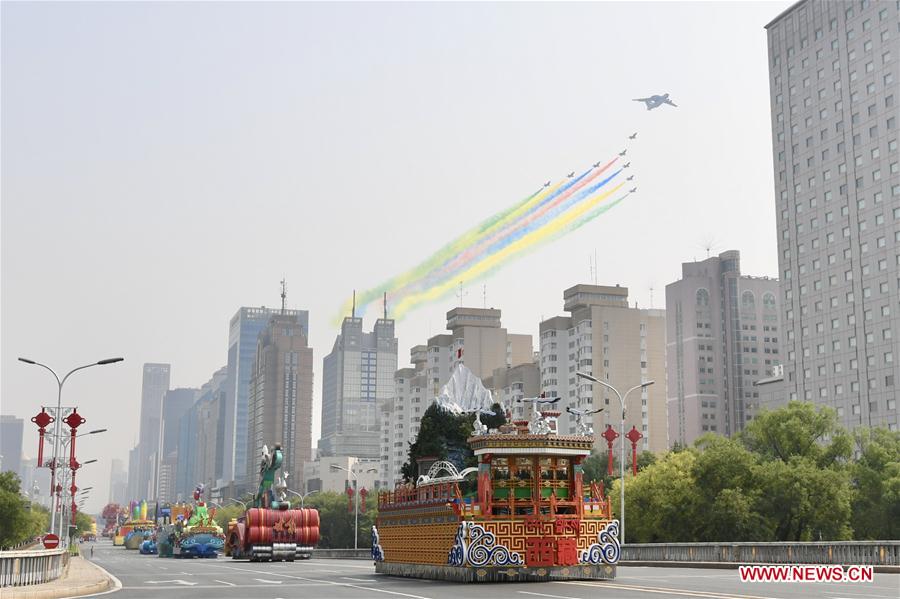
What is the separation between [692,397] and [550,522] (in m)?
152

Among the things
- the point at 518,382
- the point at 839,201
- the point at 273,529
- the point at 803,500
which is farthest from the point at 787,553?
the point at 518,382

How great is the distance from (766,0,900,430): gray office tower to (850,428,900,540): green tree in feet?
140

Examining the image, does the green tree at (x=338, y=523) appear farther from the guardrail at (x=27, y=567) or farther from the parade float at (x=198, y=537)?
the guardrail at (x=27, y=567)

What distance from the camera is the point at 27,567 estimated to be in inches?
997

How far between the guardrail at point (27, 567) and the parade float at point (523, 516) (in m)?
11.1

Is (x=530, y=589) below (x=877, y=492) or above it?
below

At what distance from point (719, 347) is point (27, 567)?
162m

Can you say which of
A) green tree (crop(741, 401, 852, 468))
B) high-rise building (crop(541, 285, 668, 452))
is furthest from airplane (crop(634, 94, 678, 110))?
high-rise building (crop(541, 285, 668, 452))

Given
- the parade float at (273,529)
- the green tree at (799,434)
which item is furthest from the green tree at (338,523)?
the green tree at (799,434)

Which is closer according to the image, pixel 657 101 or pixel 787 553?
pixel 787 553

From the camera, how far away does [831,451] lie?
6575 centimetres

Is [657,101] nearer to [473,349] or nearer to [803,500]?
[803,500]

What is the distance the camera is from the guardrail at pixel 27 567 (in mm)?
23312

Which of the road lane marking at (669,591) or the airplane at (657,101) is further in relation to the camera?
the airplane at (657,101)
